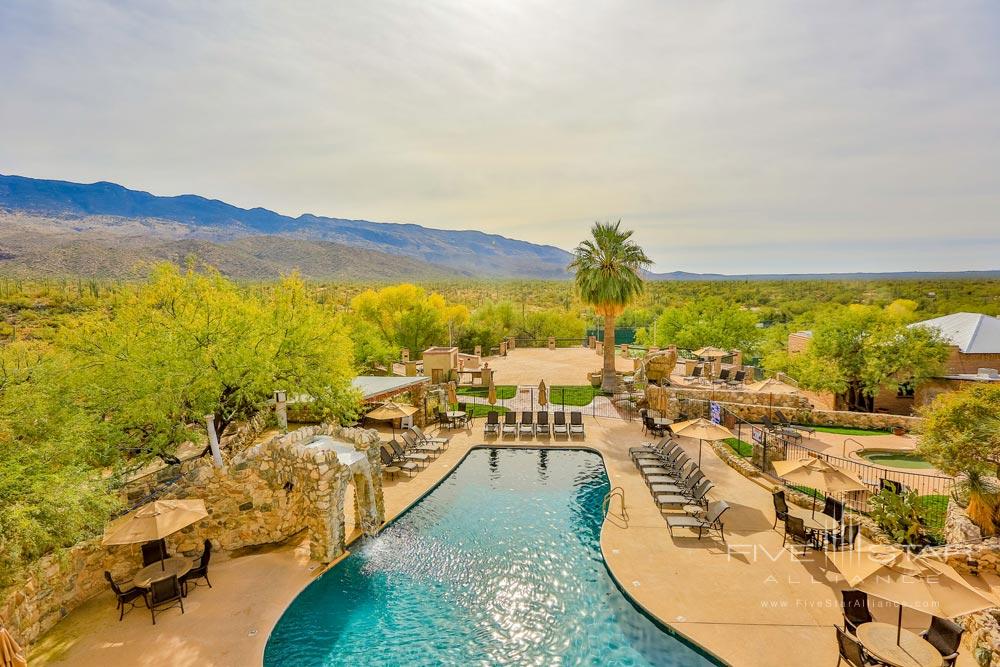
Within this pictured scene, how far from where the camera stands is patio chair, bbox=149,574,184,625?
9484 millimetres

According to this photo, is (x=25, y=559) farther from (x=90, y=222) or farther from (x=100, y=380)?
(x=90, y=222)

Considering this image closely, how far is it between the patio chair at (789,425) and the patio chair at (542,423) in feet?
33.8

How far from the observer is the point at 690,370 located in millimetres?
31609

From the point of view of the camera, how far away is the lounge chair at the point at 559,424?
2077 centimetres

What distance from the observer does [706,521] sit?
12.1 metres

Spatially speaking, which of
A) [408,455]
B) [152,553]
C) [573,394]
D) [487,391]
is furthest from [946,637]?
[487,391]

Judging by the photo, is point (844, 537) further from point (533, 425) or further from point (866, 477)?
point (533, 425)

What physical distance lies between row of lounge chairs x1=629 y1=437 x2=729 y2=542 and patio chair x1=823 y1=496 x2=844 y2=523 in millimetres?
2505

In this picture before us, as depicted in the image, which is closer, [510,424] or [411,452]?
[411,452]

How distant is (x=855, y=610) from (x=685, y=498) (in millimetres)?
5013

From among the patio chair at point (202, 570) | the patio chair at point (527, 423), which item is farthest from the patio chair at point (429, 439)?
the patio chair at point (202, 570)

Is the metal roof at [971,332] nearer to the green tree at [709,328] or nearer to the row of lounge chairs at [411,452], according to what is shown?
the green tree at [709,328]

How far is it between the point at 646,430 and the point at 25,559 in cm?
1913

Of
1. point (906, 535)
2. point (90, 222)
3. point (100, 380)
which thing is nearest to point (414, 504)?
point (100, 380)
